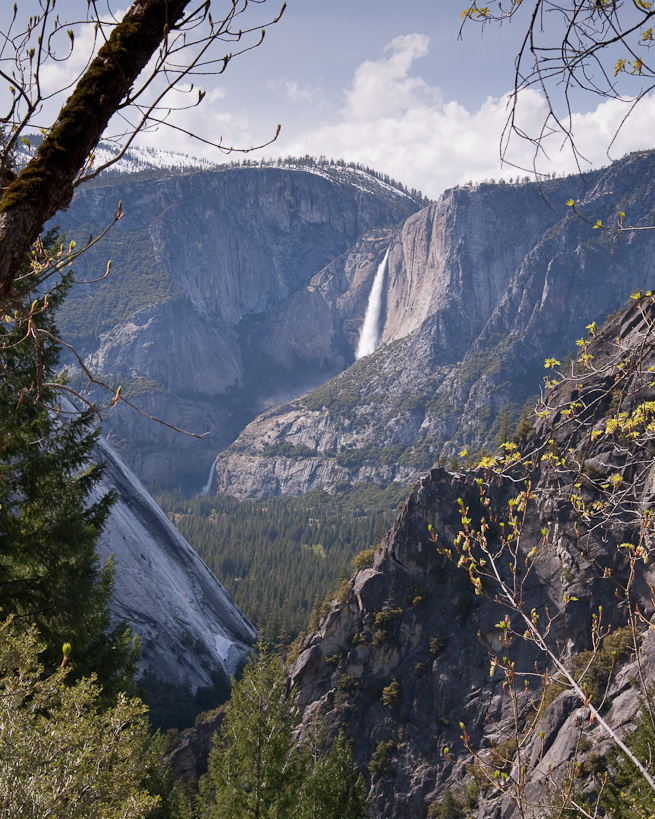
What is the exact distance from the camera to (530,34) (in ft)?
14.1

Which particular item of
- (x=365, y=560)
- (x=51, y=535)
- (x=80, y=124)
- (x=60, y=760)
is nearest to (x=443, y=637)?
(x=365, y=560)

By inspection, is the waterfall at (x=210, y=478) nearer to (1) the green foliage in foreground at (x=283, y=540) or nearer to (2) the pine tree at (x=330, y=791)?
(1) the green foliage in foreground at (x=283, y=540)

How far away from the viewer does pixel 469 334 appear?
181750 mm

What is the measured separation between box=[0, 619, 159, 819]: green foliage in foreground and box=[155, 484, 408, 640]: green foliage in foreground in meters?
Answer: 49.7

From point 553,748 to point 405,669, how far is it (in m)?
12.6

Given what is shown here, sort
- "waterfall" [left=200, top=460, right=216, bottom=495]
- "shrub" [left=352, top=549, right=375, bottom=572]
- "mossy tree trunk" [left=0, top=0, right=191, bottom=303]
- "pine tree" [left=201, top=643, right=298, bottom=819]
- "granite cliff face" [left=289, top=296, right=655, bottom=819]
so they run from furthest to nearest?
"waterfall" [left=200, top=460, right=216, bottom=495]
"shrub" [left=352, top=549, right=375, bottom=572]
"granite cliff face" [left=289, top=296, right=655, bottom=819]
"pine tree" [left=201, top=643, right=298, bottom=819]
"mossy tree trunk" [left=0, top=0, right=191, bottom=303]

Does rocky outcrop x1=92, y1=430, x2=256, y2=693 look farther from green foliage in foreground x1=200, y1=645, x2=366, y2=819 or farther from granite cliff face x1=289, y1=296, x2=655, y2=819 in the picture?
green foliage in foreground x1=200, y1=645, x2=366, y2=819

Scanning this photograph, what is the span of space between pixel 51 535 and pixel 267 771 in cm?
833

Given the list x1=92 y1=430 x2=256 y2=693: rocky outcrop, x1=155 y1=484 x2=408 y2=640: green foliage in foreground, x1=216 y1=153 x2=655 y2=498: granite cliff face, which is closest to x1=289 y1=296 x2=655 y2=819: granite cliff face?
x1=92 y1=430 x2=256 y2=693: rocky outcrop

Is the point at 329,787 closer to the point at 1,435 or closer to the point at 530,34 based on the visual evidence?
the point at 1,435

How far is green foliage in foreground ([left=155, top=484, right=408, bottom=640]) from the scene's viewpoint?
268 ft

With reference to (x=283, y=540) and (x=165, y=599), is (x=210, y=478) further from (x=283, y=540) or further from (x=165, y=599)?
(x=165, y=599)

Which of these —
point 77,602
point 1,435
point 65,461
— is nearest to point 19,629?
point 77,602

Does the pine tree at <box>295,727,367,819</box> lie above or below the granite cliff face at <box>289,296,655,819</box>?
above
